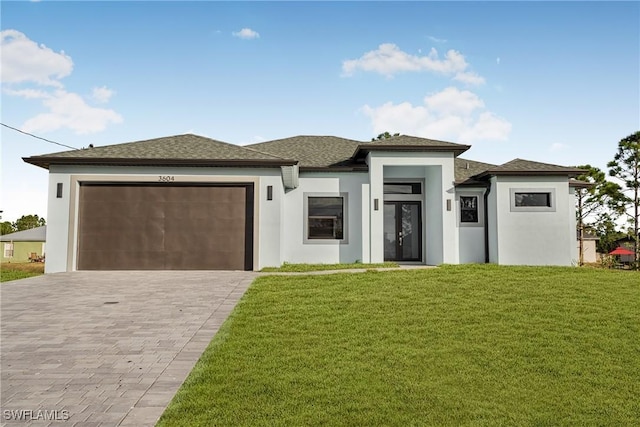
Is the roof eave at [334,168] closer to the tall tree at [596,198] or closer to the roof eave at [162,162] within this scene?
the roof eave at [162,162]

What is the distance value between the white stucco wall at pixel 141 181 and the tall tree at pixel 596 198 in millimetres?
21891

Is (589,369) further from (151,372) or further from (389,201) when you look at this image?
(389,201)

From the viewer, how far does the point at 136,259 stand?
12703 millimetres

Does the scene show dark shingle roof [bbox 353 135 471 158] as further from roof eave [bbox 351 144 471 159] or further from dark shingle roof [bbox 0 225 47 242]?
dark shingle roof [bbox 0 225 47 242]

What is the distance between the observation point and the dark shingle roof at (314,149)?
1579 cm

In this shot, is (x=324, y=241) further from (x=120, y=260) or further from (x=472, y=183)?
(x=120, y=260)

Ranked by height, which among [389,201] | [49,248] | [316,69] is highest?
[316,69]

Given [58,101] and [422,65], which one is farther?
[58,101]

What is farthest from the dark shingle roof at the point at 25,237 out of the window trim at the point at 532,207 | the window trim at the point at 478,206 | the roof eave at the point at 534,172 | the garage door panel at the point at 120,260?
the window trim at the point at 532,207

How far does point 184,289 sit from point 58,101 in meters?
18.0

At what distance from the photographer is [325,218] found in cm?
1517

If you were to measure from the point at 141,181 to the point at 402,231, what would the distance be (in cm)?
1013

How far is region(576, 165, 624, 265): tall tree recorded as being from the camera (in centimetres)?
2505

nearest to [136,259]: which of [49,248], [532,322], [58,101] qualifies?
[49,248]
